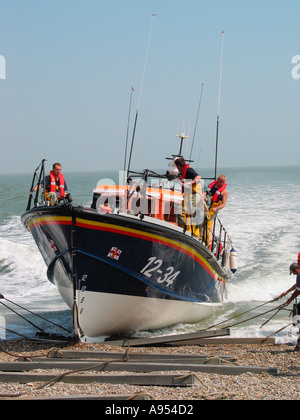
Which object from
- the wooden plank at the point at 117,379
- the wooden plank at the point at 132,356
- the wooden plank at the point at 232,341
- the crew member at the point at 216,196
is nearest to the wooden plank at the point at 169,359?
the wooden plank at the point at 132,356

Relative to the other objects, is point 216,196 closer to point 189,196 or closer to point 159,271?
point 189,196

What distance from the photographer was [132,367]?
6.20 metres

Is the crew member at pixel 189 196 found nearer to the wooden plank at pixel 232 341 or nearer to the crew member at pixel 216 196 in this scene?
the crew member at pixel 216 196

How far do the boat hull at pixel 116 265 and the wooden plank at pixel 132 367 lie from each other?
1.46 metres

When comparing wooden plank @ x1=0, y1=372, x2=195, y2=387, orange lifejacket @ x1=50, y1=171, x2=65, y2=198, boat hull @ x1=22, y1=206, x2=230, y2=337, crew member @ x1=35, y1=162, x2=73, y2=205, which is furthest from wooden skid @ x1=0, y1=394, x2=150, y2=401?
orange lifejacket @ x1=50, y1=171, x2=65, y2=198

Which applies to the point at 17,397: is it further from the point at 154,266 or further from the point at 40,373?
the point at 154,266

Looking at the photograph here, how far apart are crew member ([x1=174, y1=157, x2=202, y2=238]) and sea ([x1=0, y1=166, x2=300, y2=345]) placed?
5.91 feet

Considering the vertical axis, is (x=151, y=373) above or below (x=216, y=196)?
below

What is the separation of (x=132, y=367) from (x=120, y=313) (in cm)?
181

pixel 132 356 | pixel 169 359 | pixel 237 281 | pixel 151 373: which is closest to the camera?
pixel 151 373

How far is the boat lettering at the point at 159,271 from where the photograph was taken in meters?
7.64

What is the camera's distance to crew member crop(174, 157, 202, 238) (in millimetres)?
8391

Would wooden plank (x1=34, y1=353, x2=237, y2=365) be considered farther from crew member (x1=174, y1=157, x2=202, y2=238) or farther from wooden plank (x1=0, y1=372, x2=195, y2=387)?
crew member (x1=174, y1=157, x2=202, y2=238)

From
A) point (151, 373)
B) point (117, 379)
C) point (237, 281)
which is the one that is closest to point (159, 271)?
point (151, 373)
